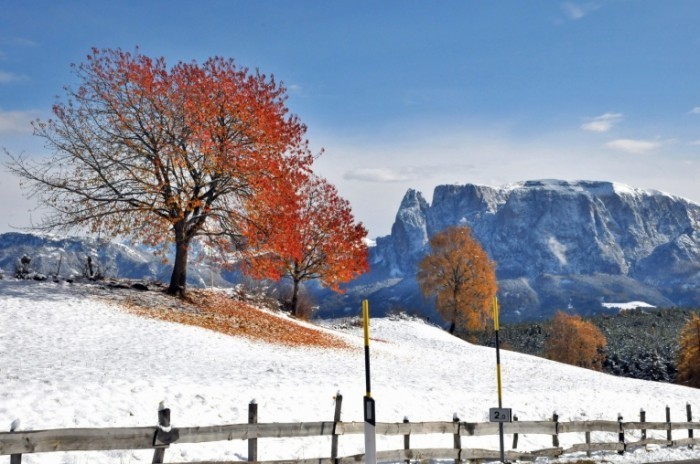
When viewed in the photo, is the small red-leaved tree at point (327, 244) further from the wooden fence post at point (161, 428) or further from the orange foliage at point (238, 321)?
the wooden fence post at point (161, 428)

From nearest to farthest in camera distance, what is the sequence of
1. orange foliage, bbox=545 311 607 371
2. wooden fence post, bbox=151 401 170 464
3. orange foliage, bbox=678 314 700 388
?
wooden fence post, bbox=151 401 170 464
orange foliage, bbox=678 314 700 388
orange foliage, bbox=545 311 607 371

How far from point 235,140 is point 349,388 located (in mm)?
15494

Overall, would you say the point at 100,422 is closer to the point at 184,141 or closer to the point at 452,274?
the point at 184,141

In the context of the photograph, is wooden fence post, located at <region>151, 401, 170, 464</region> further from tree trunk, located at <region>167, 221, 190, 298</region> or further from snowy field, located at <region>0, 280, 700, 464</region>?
tree trunk, located at <region>167, 221, 190, 298</region>

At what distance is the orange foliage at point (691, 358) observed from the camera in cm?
6680

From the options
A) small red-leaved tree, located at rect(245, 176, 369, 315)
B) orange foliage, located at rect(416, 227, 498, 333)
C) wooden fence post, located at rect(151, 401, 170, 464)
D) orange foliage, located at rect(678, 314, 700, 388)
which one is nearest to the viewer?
wooden fence post, located at rect(151, 401, 170, 464)

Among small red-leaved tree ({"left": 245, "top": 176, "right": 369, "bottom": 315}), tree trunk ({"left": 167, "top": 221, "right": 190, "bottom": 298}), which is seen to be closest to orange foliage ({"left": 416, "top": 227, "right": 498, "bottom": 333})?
small red-leaved tree ({"left": 245, "top": 176, "right": 369, "bottom": 315})

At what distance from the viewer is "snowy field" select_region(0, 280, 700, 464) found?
13234 millimetres

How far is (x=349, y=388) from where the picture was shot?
19016 mm

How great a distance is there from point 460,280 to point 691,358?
31.2 meters

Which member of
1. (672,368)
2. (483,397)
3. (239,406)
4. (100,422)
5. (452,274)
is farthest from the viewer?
(672,368)

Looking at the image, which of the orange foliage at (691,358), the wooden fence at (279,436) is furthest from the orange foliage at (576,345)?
the wooden fence at (279,436)

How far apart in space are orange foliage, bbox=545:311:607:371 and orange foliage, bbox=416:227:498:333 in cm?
4316

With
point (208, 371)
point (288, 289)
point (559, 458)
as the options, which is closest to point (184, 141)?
point (208, 371)
